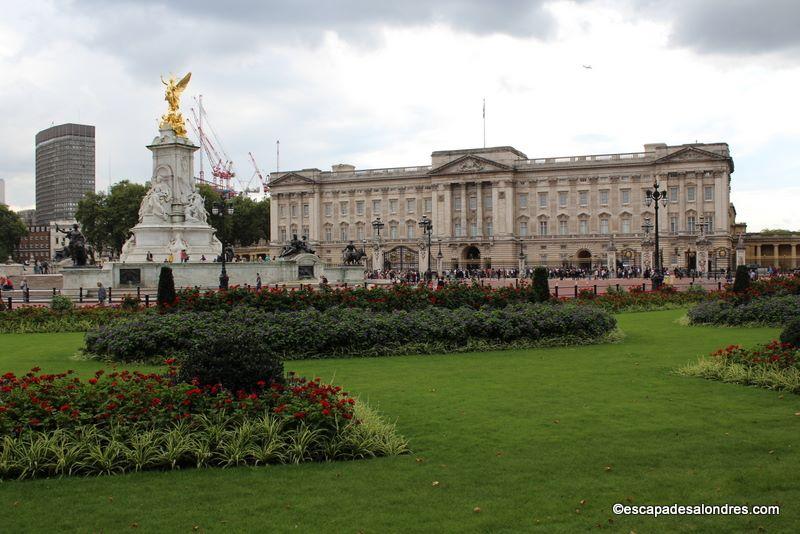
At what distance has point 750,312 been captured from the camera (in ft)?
73.4

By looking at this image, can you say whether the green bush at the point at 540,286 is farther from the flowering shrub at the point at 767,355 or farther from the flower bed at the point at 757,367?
the flowering shrub at the point at 767,355

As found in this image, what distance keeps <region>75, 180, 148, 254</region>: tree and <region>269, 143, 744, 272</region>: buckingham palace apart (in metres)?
21.7

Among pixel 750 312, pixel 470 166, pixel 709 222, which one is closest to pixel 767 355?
pixel 750 312

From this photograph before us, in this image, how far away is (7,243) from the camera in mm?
115062

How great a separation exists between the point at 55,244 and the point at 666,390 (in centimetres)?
17240

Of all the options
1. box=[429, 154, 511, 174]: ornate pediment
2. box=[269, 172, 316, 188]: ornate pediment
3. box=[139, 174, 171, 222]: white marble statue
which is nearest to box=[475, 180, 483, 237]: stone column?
box=[429, 154, 511, 174]: ornate pediment

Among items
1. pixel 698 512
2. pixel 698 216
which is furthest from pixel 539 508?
pixel 698 216

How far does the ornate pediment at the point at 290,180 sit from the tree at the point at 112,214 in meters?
19.2

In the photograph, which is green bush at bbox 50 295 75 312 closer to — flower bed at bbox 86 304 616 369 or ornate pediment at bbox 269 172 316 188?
flower bed at bbox 86 304 616 369

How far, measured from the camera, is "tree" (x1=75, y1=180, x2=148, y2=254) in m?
95.1

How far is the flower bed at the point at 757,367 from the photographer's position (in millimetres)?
12266

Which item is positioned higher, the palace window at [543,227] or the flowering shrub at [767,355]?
the palace window at [543,227]

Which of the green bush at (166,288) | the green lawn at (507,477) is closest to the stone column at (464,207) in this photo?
the green bush at (166,288)

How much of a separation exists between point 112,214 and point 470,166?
43934 mm
